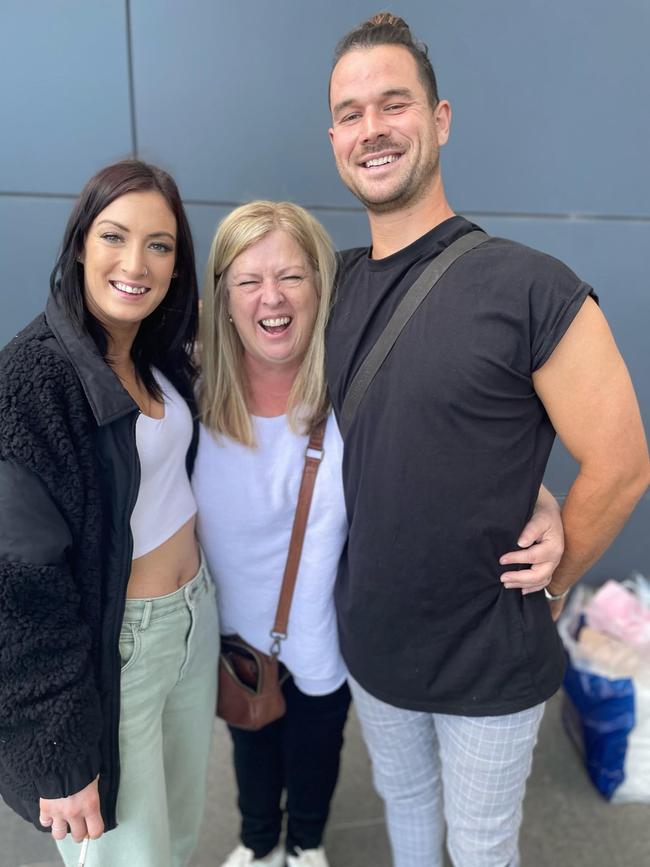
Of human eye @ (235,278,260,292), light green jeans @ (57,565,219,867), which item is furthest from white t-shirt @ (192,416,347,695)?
human eye @ (235,278,260,292)

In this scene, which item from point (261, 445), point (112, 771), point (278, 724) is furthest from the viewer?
point (278, 724)

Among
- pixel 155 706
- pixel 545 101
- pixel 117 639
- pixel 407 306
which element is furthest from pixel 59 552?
pixel 545 101

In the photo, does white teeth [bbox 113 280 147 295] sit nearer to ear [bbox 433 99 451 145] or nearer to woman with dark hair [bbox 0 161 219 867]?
woman with dark hair [bbox 0 161 219 867]

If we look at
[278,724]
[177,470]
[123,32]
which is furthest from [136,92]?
[278,724]

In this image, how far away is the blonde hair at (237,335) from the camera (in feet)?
5.64

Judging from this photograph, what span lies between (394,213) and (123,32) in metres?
1.41

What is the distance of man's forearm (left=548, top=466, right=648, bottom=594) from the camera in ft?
4.89

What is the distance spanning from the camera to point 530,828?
7.65 ft

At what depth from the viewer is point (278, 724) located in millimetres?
2033

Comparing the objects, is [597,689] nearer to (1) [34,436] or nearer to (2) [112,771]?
(2) [112,771]

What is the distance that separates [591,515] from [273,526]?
0.80 meters

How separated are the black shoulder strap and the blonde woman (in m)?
0.24

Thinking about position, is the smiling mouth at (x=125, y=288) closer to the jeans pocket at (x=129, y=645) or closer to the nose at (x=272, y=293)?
the nose at (x=272, y=293)

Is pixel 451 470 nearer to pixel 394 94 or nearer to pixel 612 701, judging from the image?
pixel 394 94
